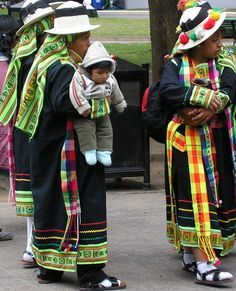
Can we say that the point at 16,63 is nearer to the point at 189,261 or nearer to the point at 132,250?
the point at 132,250

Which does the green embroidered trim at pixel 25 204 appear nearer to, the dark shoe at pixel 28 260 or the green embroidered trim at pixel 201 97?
the dark shoe at pixel 28 260

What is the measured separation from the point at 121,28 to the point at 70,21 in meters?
24.4

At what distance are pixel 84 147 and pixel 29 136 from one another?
0.83m

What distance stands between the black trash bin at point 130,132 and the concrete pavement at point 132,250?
0.75 ft

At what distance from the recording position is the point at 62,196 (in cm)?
592

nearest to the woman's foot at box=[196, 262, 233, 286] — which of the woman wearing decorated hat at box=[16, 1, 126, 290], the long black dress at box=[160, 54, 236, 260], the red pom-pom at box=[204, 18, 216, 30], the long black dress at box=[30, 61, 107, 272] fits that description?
the long black dress at box=[160, 54, 236, 260]

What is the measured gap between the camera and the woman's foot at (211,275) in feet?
20.0

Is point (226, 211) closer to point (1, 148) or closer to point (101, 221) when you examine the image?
point (101, 221)

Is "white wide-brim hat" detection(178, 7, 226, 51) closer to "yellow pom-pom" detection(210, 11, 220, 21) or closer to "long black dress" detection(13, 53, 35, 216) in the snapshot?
"yellow pom-pom" detection(210, 11, 220, 21)

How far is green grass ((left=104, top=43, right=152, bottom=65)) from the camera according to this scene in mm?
19777

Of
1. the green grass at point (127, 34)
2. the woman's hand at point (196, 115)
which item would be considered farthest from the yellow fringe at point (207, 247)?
the green grass at point (127, 34)

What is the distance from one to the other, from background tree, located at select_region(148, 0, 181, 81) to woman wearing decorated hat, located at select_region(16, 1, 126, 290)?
6.33m

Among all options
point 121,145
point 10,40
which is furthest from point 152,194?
point 10,40

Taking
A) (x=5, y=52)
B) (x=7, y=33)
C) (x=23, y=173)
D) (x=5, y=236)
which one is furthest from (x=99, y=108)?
(x=5, y=236)
